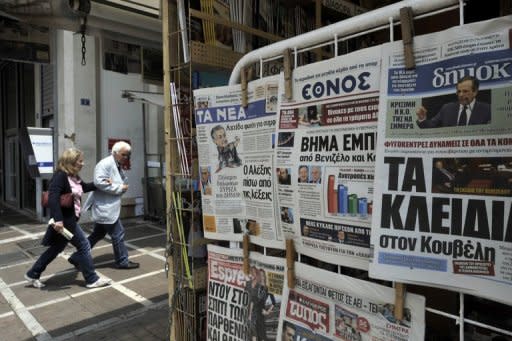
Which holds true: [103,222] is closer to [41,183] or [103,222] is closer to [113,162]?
[113,162]

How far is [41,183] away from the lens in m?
9.48

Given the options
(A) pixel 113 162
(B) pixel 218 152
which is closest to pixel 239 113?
(B) pixel 218 152

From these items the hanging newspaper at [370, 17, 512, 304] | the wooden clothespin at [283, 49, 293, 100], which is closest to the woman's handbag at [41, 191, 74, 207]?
the wooden clothespin at [283, 49, 293, 100]

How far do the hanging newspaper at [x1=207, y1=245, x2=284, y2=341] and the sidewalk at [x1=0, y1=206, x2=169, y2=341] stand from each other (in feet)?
4.91

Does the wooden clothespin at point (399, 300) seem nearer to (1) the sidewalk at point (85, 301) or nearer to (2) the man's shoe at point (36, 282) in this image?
(1) the sidewalk at point (85, 301)

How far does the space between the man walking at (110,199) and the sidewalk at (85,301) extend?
1.30 feet

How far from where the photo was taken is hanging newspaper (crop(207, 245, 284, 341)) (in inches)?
82.3

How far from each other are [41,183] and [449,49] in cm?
985

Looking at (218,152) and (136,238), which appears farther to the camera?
(136,238)

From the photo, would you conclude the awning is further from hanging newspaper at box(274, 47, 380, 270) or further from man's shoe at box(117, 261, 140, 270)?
hanging newspaper at box(274, 47, 380, 270)

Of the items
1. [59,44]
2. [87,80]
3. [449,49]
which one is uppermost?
[59,44]

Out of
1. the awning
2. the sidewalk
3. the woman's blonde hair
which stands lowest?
the sidewalk

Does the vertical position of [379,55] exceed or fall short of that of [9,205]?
it exceeds it

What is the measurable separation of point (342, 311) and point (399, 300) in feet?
0.99
